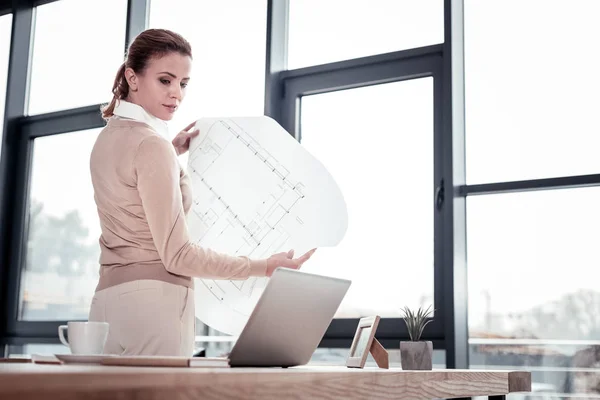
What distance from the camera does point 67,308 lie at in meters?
3.56

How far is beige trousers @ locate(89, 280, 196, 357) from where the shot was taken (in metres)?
1.71

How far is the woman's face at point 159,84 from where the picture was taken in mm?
1914

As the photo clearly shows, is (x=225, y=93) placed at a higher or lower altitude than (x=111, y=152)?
higher

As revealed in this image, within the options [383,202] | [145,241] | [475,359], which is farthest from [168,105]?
[475,359]

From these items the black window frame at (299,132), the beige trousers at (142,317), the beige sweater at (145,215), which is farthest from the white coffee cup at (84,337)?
the black window frame at (299,132)

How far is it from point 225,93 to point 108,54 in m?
0.80

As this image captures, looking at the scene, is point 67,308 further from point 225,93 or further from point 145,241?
point 145,241

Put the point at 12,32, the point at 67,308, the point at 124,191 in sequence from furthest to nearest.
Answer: the point at 12,32, the point at 67,308, the point at 124,191

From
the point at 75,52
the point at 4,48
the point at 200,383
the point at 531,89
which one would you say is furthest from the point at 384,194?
the point at 4,48

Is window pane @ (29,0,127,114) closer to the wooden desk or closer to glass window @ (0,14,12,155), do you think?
glass window @ (0,14,12,155)

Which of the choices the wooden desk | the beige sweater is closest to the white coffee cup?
the wooden desk

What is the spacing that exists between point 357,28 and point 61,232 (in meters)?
1.73

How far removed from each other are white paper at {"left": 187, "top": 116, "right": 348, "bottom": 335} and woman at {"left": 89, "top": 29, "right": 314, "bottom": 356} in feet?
1.05

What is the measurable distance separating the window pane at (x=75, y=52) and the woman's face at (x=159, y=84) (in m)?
1.78
